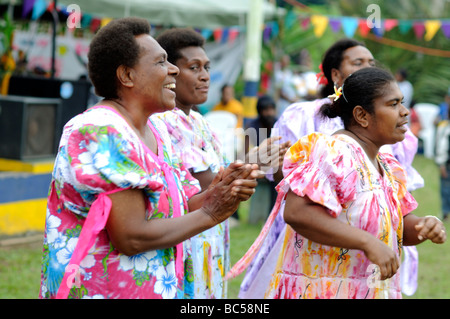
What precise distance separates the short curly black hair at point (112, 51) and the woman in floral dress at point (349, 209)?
2.76 feet

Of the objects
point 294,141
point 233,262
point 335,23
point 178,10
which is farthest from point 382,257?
point 335,23

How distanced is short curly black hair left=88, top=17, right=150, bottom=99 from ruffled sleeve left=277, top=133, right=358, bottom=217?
0.84 metres

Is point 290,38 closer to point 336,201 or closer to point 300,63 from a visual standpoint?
point 300,63

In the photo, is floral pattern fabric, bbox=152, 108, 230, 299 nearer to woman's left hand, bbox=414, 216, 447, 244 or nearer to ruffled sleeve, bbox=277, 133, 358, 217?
ruffled sleeve, bbox=277, 133, 358, 217

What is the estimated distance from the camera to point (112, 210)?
2.38m

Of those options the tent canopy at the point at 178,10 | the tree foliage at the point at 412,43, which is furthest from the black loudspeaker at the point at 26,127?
the tree foliage at the point at 412,43

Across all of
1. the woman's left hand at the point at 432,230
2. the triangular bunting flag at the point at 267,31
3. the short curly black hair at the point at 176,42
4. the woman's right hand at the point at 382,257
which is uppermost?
the triangular bunting flag at the point at 267,31

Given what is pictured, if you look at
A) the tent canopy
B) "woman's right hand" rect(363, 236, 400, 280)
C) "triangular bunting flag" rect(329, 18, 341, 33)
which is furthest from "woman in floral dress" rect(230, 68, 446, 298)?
"triangular bunting flag" rect(329, 18, 341, 33)

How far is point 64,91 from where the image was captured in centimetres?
818

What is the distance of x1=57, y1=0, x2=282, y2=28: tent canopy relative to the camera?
1070 cm

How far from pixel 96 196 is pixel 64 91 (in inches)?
237

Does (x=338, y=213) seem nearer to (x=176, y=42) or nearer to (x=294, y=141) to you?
(x=294, y=141)

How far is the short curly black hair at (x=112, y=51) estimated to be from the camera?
2.58 meters

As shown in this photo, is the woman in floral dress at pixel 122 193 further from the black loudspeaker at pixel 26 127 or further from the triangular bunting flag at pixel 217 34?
the triangular bunting flag at pixel 217 34
